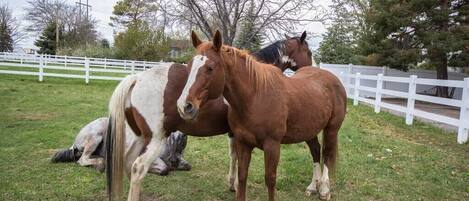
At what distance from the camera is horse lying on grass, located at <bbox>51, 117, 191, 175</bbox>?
188 inches

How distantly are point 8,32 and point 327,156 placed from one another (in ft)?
162

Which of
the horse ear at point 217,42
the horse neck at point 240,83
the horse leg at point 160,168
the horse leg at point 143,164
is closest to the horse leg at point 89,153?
the horse leg at point 160,168

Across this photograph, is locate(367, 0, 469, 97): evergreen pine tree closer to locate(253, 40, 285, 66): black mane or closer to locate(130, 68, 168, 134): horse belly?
locate(253, 40, 285, 66): black mane

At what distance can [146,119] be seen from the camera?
340 centimetres

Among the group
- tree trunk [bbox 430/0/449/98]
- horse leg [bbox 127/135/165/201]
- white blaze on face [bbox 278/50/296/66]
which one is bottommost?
horse leg [bbox 127/135/165/201]

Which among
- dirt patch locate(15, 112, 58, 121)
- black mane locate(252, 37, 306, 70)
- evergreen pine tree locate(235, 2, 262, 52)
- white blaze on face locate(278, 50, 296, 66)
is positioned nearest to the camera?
black mane locate(252, 37, 306, 70)

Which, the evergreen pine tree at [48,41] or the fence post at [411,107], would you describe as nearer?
the fence post at [411,107]

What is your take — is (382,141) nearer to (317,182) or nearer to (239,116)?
(317,182)

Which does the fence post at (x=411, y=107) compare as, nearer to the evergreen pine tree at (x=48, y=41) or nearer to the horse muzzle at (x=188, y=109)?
the horse muzzle at (x=188, y=109)

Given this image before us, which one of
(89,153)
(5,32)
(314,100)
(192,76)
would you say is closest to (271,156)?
(314,100)

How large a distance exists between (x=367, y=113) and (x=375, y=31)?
23.7 feet

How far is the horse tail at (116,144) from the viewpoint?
3.42 metres

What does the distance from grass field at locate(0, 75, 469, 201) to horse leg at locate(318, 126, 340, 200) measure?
159mm

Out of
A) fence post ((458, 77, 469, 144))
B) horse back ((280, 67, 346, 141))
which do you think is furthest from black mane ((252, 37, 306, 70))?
fence post ((458, 77, 469, 144))
